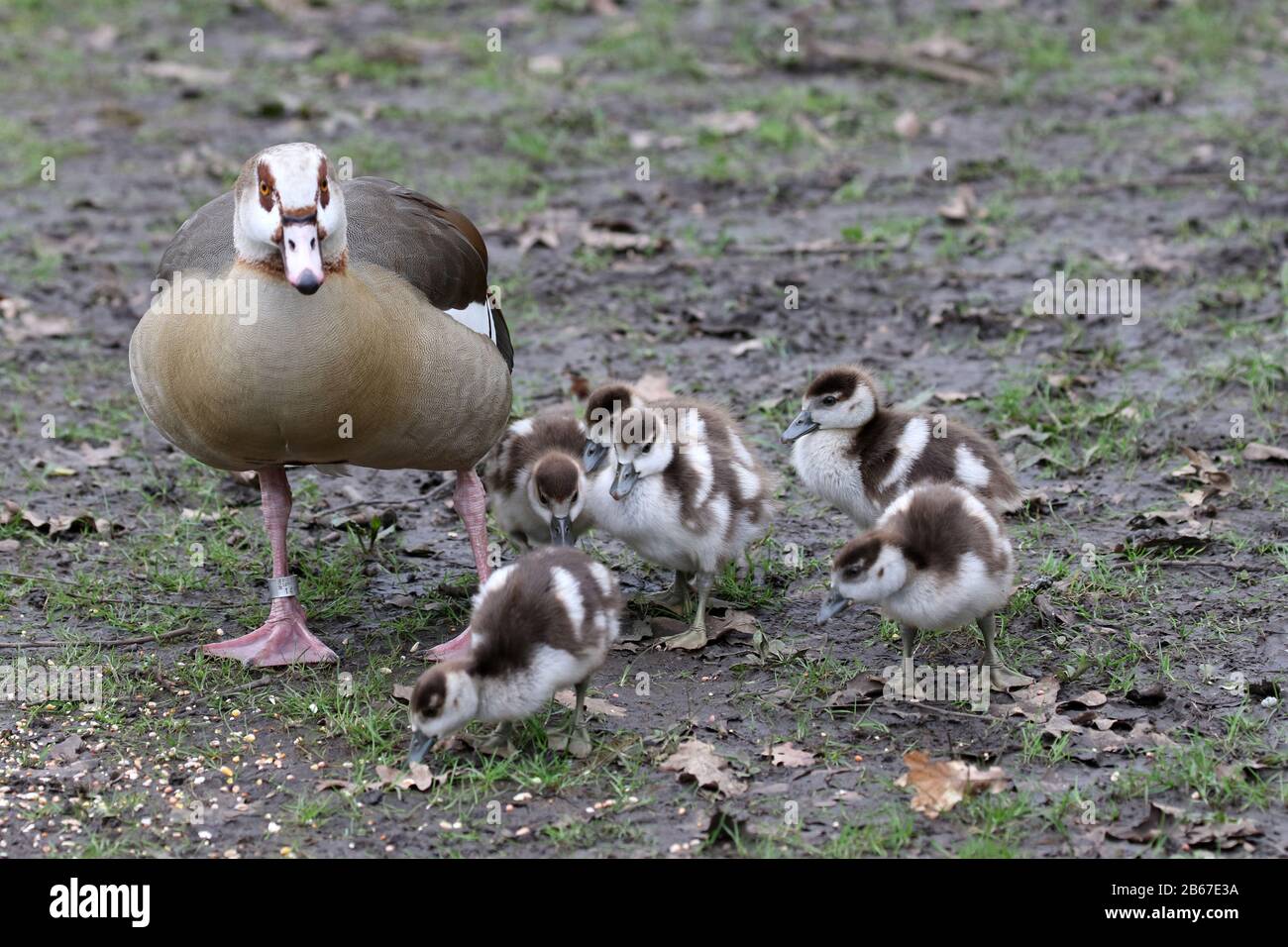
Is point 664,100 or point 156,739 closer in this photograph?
point 156,739

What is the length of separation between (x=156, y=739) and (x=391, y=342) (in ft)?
5.26

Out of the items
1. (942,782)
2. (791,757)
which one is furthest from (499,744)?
(942,782)

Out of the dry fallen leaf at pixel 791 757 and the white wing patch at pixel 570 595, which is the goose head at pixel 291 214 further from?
the dry fallen leaf at pixel 791 757

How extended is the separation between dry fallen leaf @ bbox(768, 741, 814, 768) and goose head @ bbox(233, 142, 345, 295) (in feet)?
6.95

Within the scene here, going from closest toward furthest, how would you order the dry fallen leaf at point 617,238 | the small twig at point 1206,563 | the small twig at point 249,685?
the small twig at point 249,685
the small twig at point 1206,563
the dry fallen leaf at point 617,238

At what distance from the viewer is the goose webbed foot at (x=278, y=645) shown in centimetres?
580

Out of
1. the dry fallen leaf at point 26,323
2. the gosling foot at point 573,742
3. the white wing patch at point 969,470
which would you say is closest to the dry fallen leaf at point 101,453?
the dry fallen leaf at point 26,323

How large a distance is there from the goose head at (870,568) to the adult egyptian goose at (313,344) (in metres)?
1.56

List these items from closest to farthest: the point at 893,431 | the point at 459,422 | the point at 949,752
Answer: the point at 949,752 < the point at 459,422 < the point at 893,431

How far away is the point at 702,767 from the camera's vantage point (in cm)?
488

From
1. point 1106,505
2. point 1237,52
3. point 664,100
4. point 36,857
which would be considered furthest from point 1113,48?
point 36,857

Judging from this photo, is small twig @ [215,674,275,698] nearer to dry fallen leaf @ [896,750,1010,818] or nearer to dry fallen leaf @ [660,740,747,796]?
dry fallen leaf @ [660,740,747,796]

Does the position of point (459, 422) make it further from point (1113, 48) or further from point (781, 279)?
point (1113, 48)
